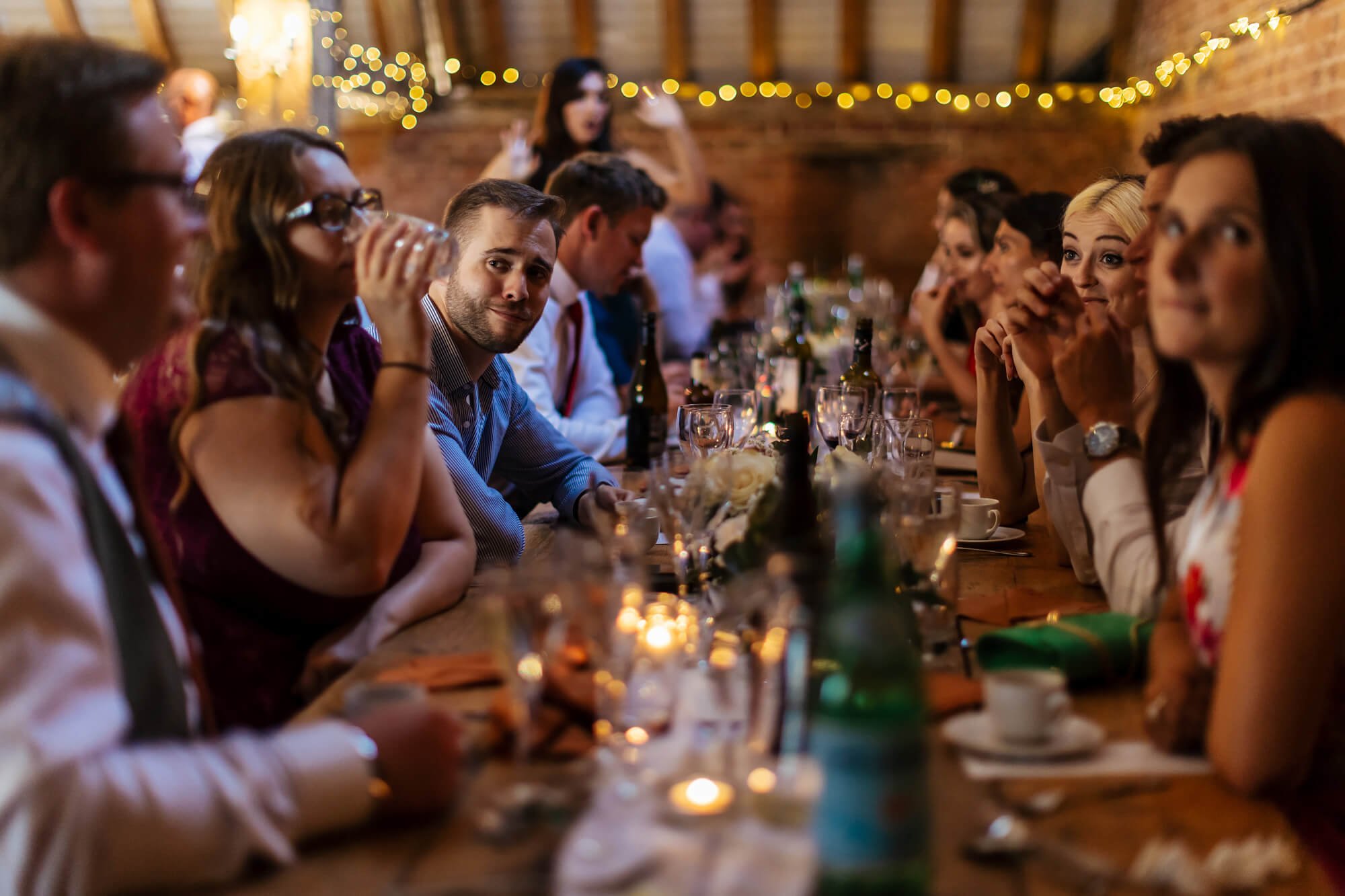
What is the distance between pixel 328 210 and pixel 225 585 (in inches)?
19.9

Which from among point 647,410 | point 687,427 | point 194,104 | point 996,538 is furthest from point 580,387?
point 194,104

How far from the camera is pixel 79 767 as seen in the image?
0.85 meters

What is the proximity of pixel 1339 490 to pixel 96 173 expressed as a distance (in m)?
1.12

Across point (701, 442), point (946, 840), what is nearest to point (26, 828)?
point (946, 840)

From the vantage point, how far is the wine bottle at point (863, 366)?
2.98 metres

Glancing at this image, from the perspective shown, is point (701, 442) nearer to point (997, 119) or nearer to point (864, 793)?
point (864, 793)

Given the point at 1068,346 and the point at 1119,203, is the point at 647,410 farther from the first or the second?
the point at 1068,346

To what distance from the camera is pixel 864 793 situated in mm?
800

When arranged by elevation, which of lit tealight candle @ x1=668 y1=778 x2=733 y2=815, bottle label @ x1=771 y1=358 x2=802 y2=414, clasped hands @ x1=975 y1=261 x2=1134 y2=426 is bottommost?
lit tealight candle @ x1=668 y1=778 x2=733 y2=815

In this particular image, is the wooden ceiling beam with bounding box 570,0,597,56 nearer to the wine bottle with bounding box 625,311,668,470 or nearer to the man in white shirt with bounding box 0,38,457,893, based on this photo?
the wine bottle with bounding box 625,311,668,470

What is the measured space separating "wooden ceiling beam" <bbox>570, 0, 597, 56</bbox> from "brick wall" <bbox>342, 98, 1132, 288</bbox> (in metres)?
0.56

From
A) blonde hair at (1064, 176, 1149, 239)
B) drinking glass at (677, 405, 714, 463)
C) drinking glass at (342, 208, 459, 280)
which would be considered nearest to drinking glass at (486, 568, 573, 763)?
drinking glass at (342, 208, 459, 280)

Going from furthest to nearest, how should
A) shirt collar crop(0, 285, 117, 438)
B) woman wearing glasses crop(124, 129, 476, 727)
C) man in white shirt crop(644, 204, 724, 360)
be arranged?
man in white shirt crop(644, 204, 724, 360)
woman wearing glasses crop(124, 129, 476, 727)
shirt collar crop(0, 285, 117, 438)

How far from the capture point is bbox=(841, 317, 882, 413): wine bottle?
9.77 feet
